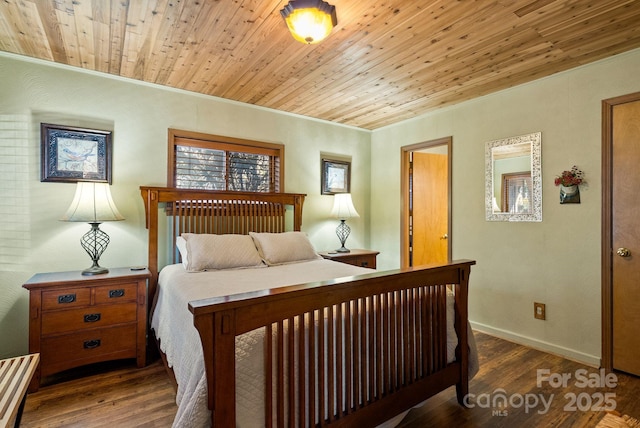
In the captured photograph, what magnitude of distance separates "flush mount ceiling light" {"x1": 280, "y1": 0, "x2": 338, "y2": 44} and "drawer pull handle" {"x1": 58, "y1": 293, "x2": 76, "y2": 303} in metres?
2.42

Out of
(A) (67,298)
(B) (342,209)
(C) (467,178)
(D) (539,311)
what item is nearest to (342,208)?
(B) (342,209)

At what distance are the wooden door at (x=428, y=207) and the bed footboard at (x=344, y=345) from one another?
212cm

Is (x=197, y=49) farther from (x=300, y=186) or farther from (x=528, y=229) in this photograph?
(x=528, y=229)

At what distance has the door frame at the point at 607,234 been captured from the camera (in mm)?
2553

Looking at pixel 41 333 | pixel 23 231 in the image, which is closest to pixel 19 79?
pixel 23 231

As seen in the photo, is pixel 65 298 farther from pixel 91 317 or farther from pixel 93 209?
pixel 93 209

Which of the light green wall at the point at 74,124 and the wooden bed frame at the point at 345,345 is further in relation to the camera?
A: the light green wall at the point at 74,124

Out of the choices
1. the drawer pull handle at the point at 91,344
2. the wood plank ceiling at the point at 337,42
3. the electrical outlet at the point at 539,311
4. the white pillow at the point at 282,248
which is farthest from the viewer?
the white pillow at the point at 282,248

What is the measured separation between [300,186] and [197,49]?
6.51ft

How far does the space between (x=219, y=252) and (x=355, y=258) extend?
1688mm

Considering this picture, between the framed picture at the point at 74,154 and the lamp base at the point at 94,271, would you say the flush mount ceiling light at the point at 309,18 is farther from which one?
the lamp base at the point at 94,271

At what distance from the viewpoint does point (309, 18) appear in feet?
6.14

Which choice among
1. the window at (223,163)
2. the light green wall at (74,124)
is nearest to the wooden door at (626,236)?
the window at (223,163)

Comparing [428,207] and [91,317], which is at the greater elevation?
[428,207]
